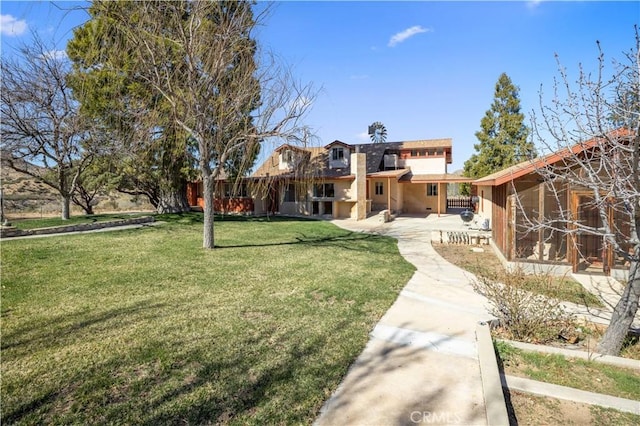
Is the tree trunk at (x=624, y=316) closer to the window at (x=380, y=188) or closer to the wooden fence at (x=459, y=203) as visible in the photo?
the window at (x=380, y=188)

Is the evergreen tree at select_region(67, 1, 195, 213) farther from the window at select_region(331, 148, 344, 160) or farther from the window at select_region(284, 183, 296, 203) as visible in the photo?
the window at select_region(331, 148, 344, 160)

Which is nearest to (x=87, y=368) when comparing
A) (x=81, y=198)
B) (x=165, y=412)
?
(x=165, y=412)

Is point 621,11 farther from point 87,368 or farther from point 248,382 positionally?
point 87,368

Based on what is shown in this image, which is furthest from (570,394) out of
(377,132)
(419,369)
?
(377,132)

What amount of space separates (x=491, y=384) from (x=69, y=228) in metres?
17.3

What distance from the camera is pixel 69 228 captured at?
1482cm

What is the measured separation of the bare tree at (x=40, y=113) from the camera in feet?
54.0

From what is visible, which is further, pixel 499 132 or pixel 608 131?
pixel 499 132

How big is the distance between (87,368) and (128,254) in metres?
7.42

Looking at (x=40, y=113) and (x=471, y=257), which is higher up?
(x=40, y=113)

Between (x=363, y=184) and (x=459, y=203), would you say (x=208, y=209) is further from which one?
(x=459, y=203)

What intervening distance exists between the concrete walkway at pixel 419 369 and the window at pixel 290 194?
19.9m

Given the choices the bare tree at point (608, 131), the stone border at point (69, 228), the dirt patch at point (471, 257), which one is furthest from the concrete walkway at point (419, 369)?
the stone border at point (69, 228)

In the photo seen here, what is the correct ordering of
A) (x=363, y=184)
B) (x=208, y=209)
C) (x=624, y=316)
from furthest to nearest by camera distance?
(x=363, y=184) < (x=208, y=209) < (x=624, y=316)
